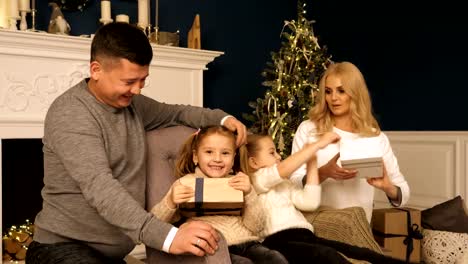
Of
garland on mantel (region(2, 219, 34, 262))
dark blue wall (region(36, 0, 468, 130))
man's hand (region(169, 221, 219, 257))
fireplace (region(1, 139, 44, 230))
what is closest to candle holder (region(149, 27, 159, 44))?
dark blue wall (region(36, 0, 468, 130))

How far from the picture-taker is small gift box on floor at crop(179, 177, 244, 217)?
1.90 m

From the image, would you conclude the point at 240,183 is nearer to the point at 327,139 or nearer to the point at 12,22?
the point at 327,139

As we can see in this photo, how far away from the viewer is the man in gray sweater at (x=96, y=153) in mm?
1769

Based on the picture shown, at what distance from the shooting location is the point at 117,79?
1.91 m

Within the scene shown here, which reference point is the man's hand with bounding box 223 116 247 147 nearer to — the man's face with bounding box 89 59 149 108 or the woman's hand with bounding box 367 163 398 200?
the man's face with bounding box 89 59 149 108

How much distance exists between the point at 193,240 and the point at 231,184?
427 mm

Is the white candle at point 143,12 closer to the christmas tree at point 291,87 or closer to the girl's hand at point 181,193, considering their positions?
the christmas tree at point 291,87

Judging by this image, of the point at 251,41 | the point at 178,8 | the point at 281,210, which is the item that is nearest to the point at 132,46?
the point at 281,210

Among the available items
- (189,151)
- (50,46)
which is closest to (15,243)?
(50,46)

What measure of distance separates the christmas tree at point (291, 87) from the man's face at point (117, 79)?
2.45 m

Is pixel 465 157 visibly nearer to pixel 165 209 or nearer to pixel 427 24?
pixel 427 24

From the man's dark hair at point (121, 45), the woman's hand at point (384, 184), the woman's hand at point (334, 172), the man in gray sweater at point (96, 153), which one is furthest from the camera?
the woman's hand at point (384, 184)

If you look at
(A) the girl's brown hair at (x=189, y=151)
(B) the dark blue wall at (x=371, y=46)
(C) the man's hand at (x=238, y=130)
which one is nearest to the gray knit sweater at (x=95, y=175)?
(A) the girl's brown hair at (x=189, y=151)

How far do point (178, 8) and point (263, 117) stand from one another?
1.47 metres
